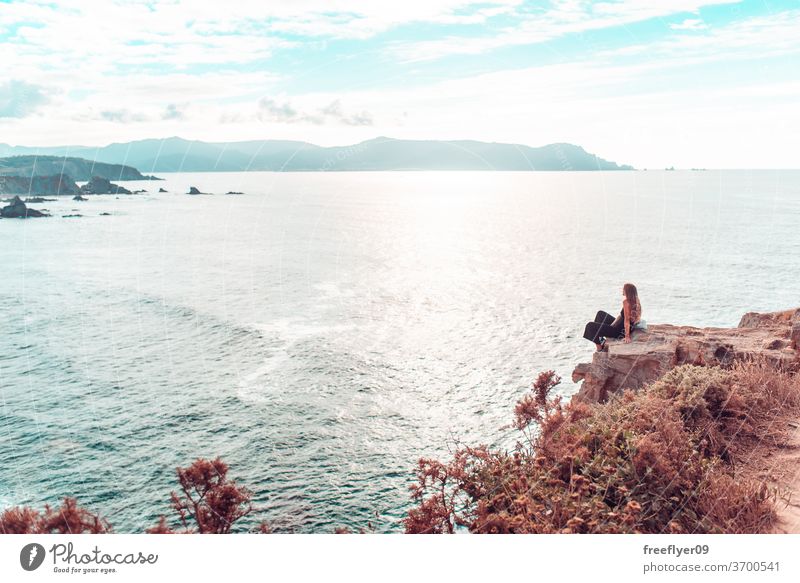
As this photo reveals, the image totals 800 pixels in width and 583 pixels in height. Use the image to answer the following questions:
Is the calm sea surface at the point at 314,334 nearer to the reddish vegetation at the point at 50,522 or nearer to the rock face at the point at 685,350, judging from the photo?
the rock face at the point at 685,350

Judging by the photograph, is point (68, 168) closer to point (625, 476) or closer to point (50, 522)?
point (50, 522)

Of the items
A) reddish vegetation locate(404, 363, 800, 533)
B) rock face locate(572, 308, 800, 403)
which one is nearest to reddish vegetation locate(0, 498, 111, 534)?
reddish vegetation locate(404, 363, 800, 533)

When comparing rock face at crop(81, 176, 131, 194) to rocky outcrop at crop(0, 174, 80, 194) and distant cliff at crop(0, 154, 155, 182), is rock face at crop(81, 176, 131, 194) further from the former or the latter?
rocky outcrop at crop(0, 174, 80, 194)

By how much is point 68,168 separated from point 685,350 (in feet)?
460

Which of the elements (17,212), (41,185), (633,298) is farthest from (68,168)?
(633,298)

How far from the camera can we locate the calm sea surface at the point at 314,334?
17125 millimetres

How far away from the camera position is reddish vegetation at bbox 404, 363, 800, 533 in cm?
473

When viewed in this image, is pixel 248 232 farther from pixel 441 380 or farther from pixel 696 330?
pixel 696 330

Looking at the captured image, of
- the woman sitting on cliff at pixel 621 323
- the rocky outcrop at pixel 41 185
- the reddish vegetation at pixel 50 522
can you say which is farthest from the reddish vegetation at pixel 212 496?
the rocky outcrop at pixel 41 185

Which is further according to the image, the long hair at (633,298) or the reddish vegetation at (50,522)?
the long hair at (633,298)

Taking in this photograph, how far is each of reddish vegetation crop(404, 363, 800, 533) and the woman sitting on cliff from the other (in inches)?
111

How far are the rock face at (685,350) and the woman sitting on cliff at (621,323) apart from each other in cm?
25

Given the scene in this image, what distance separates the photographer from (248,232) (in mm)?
59875

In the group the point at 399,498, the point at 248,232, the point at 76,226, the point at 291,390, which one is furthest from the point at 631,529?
the point at 76,226
